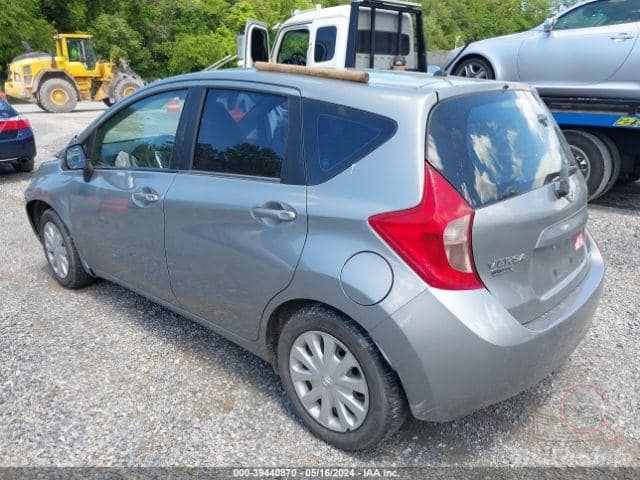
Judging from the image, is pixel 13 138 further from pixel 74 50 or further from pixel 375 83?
pixel 74 50

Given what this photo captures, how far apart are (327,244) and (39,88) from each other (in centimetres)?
2056

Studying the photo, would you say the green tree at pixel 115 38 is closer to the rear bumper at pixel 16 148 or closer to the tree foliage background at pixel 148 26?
the tree foliage background at pixel 148 26

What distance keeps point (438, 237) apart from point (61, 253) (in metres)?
3.22

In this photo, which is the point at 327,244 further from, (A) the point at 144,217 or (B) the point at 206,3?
(B) the point at 206,3

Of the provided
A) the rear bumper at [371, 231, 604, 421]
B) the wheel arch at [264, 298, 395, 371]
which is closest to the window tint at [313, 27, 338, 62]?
the wheel arch at [264, 298, 395, 371]

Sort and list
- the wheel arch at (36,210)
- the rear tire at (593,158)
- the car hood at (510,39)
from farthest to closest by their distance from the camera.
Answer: the car hood at (510,39)
the rear tire at (593,158)
the wheel arch at (36,210)

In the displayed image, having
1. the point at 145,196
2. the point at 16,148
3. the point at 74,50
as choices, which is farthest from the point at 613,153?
the point at 74,50

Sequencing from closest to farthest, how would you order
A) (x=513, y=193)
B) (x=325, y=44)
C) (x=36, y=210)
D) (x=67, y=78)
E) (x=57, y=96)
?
(x=513, y=193), (x=36, y=210), (x=325, y=44), (x=57, y=96), (x=67, y=78)

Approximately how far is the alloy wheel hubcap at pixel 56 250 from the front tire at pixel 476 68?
5506 millimetres

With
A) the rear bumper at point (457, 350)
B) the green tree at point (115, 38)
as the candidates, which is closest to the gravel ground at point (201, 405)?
the rear bumper at point (457, 350)

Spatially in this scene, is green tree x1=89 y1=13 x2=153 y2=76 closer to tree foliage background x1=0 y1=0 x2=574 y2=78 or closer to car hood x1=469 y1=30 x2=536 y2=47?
tree foliage background x1=0 y1=0 x2=574 y2=78

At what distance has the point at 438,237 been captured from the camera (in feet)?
6.85

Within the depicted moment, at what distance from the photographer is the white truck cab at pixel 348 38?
7781 millimetres

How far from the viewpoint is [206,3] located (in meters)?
37.7
